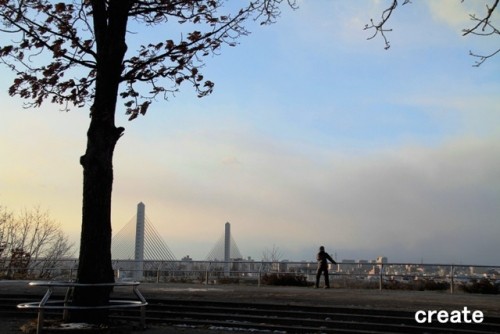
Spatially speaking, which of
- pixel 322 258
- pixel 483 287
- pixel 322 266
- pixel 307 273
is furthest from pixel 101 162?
pixel 483 287

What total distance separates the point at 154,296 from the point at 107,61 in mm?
7518

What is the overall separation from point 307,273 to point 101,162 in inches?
568

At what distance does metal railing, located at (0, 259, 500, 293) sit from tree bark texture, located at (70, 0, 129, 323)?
12.9 m

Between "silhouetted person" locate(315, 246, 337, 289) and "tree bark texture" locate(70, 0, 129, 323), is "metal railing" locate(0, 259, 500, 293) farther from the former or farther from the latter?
"tree bark texture" locate(70, 0, 129, 323)

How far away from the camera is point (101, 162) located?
1184cm

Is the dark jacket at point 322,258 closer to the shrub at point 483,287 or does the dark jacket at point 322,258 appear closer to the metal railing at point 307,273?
the metal railing at point 307,273

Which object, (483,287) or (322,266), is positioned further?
(322,266)

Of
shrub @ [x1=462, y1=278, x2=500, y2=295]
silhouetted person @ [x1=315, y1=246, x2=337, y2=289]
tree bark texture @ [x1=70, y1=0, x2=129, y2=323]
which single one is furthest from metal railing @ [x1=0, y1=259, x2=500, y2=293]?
tree bark texture @ [x1=70, y1=0, x2=129, y2=323]

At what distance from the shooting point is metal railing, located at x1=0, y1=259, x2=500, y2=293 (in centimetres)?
2162

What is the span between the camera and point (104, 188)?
1184 cm

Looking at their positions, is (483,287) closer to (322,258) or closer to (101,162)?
(322,258)

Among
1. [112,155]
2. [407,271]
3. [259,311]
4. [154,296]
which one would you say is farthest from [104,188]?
[407,271]

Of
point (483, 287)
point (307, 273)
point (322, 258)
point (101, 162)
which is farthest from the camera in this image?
point (307, 273)

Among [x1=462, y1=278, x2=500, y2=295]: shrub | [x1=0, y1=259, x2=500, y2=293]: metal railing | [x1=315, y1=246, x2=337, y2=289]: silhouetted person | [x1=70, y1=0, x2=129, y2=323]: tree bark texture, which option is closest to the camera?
[x1=70, y1=0, x2=129, y2=323]: tree bark texture
